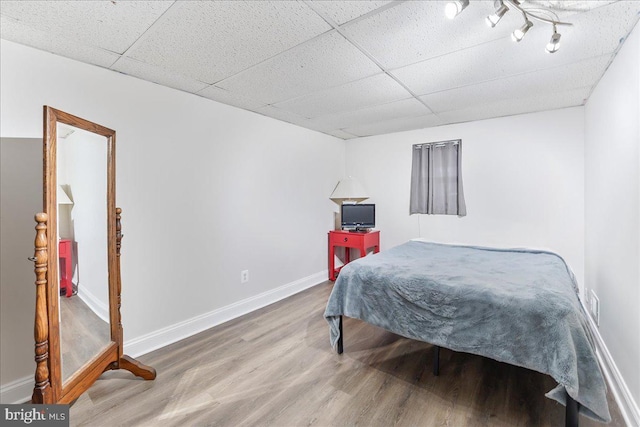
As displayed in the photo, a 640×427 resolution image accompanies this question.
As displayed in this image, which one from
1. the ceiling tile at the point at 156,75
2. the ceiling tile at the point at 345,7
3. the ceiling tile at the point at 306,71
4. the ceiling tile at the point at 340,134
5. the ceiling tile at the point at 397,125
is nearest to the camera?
the ceiling tile at the point at 345,7

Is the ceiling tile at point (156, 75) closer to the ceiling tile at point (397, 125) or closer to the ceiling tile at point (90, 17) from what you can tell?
the ceiling tile at point (90, 17)

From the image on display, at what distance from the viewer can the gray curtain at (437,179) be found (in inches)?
145

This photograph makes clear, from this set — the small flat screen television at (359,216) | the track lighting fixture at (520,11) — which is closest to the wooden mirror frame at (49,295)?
the track lighting fixture at (520,11)

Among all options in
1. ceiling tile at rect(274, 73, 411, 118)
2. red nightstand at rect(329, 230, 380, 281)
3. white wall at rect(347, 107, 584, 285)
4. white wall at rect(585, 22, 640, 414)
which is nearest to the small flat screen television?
red nightstand at rect(329, 230, 380, 281)

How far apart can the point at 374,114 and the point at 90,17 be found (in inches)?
99.8

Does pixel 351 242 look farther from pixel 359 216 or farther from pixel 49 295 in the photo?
pixel 49 295

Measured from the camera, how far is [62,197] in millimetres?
1528

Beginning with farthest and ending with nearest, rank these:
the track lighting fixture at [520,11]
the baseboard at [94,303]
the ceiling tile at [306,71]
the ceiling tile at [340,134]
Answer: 1. the ceiling tile at [340,134]
2. the ceiling tile at [306,71]
3. the baseboard at [94,303]
4. the track lighting fixture at [520,11]

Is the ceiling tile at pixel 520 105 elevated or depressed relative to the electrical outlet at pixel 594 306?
elevated

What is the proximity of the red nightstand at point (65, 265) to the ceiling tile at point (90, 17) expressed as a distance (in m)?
1.16

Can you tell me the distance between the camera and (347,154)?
4707 millimetres

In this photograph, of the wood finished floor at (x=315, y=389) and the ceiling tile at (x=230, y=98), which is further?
the ceiling tile at (x=230, y=98)

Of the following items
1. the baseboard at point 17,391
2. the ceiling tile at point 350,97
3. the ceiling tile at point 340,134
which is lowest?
the baseboard at point 17,391

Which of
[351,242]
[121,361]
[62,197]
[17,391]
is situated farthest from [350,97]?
Result: [17,391]
